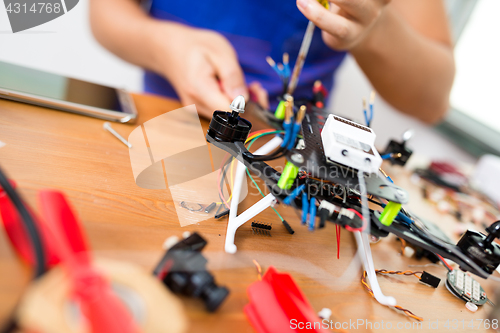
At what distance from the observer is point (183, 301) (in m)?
0.25

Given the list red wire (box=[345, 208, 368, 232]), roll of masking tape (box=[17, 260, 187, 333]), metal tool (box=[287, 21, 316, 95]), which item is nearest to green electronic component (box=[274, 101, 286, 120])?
metal tool (box=[287, 21, 316, 95])


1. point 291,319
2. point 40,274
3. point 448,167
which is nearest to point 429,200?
point 448,167

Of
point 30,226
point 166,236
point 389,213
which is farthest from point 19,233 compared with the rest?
point 389,213

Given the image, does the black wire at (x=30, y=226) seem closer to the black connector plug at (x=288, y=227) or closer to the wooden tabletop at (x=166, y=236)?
the wooden tabletop at (x=166, y=236)

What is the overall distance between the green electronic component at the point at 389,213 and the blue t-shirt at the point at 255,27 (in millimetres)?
640

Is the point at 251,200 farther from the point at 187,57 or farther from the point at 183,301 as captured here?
the point at 187,57

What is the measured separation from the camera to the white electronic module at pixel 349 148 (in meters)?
0.33

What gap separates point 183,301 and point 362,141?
10.8 inches

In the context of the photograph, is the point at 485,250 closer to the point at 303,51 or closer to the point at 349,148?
the point at 349,148

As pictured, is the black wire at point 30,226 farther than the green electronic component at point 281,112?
No

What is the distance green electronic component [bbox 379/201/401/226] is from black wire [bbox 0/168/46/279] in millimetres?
338

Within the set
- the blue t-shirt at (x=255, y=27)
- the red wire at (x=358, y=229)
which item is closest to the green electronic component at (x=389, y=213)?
the red wire at (x=358, y=229)

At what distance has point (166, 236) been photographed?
0.33 meters

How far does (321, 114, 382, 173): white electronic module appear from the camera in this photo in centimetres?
33
